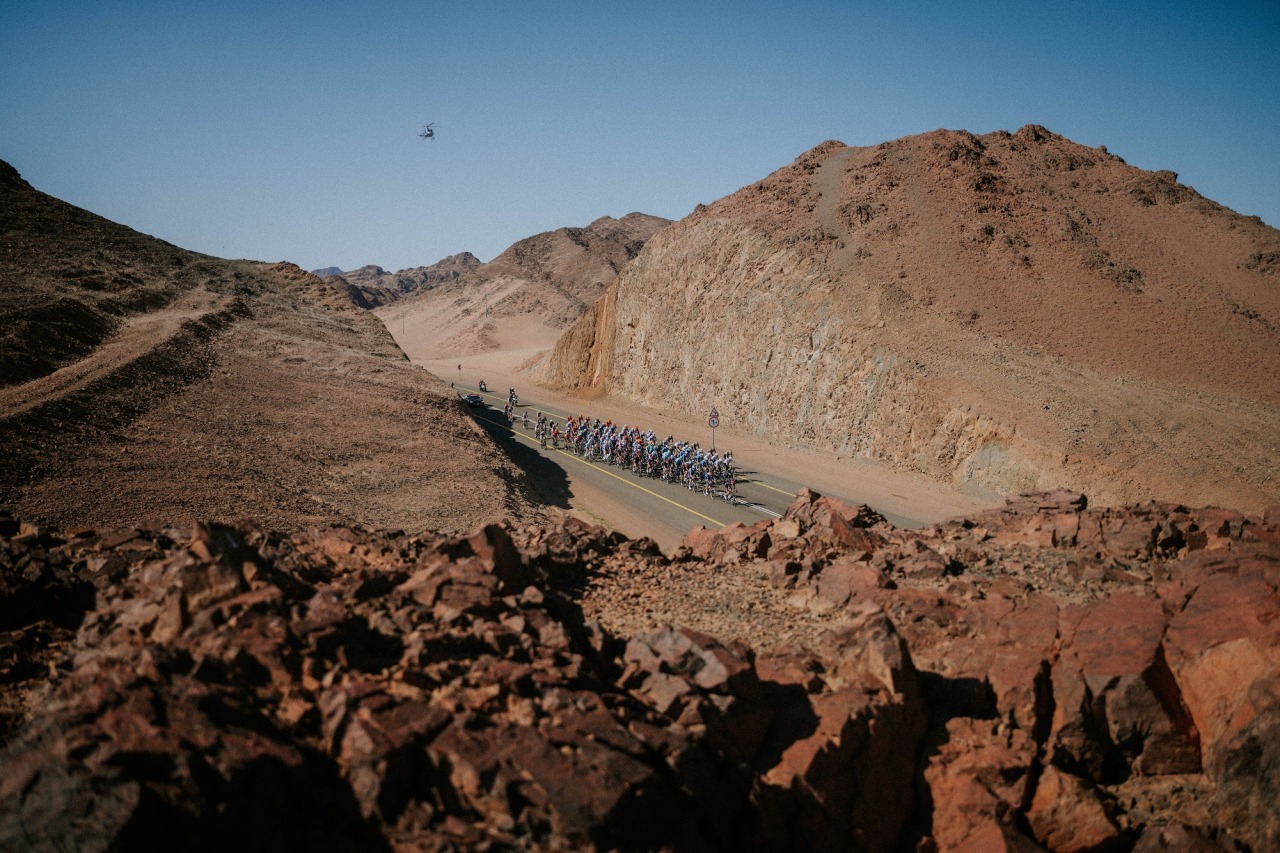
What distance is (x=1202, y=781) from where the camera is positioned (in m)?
7.75

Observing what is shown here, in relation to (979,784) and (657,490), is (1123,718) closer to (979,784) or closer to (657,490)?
(979,784)

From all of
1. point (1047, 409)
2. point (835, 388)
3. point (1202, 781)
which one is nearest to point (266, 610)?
point (1202, 781)

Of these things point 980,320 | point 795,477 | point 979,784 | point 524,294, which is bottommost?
point 979,784

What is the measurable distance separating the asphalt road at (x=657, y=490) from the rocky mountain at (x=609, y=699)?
1284 centimetres

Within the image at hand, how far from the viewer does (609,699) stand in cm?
611

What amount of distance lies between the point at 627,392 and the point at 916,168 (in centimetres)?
2703

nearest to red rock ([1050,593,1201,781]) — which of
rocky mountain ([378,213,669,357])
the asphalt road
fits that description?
the asphalt road

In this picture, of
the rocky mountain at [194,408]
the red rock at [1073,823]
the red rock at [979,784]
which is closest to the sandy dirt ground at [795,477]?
the rocky mountain at [194,408]

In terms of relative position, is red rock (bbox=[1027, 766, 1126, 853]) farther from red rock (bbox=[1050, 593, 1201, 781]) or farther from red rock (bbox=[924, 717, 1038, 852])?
red rock (bbox=[1050, 593, 1201, 781])

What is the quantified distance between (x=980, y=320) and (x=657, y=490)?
2118 cm

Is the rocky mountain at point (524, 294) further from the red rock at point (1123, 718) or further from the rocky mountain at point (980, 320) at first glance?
the red rock at point (1123, 718)

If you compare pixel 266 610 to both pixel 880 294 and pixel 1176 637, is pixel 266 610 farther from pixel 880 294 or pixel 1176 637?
pixel 880 294

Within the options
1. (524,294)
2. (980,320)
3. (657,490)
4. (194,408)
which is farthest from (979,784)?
(524,294)

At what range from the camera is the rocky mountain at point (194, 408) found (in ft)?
57.4
